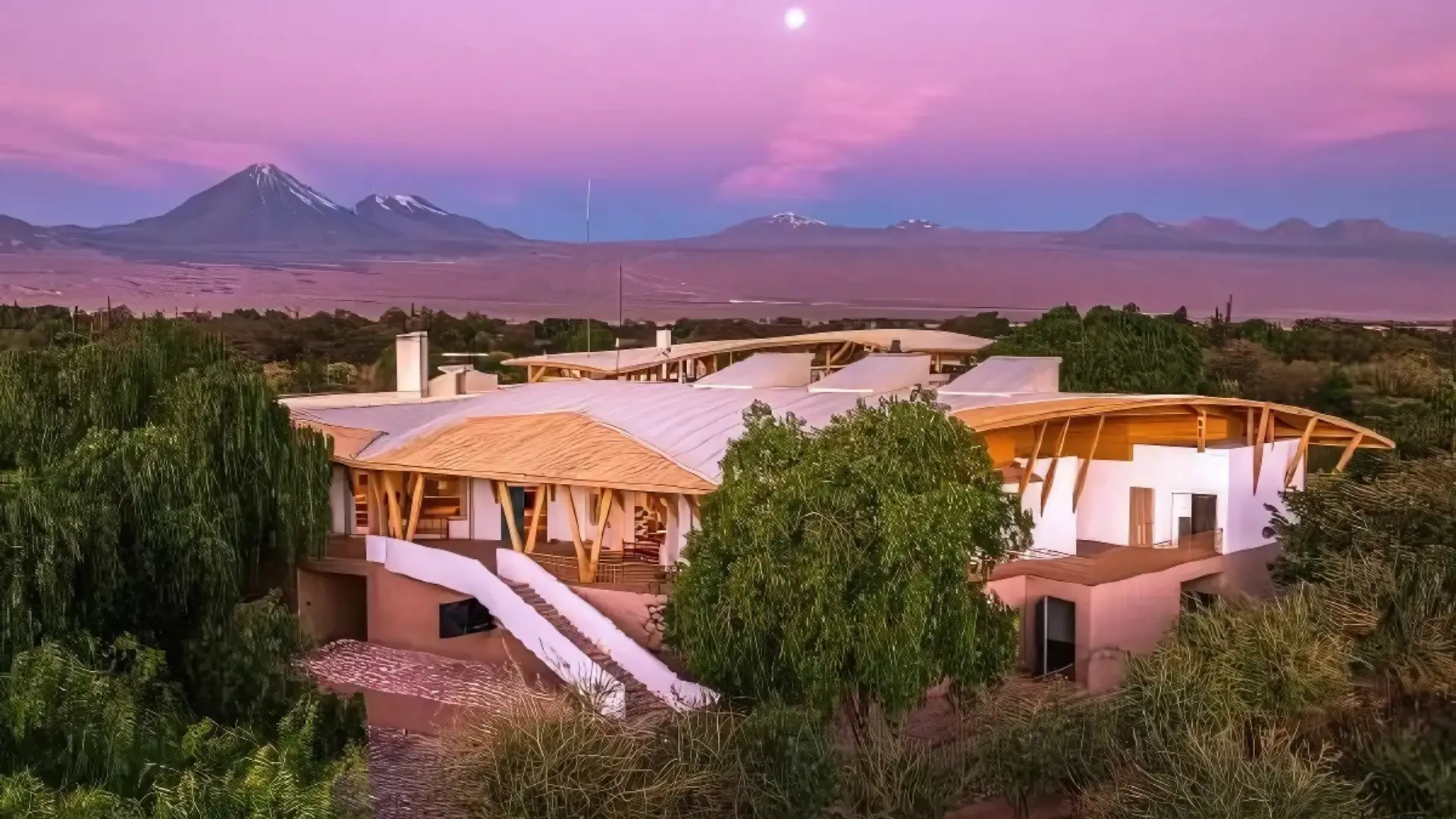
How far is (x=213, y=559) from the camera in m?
15.9

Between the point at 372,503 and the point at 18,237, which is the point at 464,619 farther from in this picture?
the point at 18,237

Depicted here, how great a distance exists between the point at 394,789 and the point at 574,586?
557cm

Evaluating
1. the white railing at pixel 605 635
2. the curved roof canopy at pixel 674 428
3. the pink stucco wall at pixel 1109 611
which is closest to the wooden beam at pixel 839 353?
the curved roof canopy at pixel 674 428

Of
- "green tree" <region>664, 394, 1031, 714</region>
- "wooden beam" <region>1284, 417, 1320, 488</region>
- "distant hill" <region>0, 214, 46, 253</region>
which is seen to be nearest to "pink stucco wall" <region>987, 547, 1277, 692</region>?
"green tree" <region>664, 394, 1031, 714</region>

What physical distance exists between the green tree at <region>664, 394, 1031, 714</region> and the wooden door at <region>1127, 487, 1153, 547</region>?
923 centimetres

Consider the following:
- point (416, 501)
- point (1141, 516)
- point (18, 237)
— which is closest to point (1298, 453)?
point (1141, 516)

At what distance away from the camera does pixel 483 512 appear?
981 inches

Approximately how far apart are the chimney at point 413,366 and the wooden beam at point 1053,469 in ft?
55.9

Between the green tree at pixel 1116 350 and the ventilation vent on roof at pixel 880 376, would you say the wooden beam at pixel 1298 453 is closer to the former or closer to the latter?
the ventilation vent on roof at pixel 880 376

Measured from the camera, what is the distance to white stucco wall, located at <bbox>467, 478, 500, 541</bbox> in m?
24.8

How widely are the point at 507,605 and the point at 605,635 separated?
215 cm

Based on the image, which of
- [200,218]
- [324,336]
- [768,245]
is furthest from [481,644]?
[200,218]

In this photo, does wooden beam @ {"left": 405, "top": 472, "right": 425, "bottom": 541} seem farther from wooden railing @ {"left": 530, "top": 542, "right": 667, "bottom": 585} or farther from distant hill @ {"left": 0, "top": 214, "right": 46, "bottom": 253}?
distant hill @ {"left": 0, "top": 214, "right": 46, "bottom": 253}

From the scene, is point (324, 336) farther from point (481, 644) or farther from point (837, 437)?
point (837, 437)
